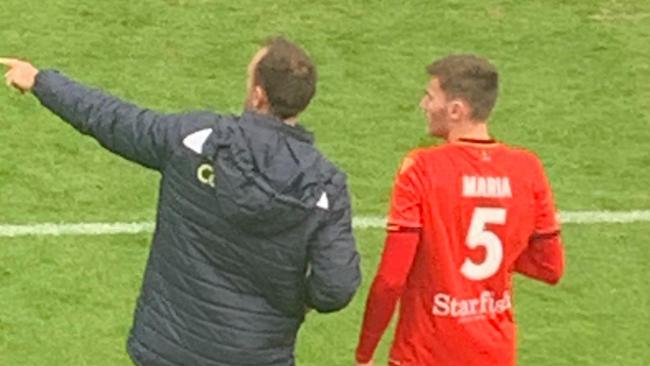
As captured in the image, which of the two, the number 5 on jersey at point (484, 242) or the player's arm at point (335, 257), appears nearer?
the player's arm at point (335, 257)

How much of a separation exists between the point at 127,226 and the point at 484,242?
3375mm

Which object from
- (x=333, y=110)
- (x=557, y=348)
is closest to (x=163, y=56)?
(x=333, y=110)

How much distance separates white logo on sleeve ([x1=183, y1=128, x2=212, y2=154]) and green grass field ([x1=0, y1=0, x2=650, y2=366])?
234 cm

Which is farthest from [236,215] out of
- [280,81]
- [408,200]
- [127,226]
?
[127,226]

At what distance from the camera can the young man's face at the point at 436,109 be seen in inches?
193

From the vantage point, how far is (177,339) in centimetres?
479

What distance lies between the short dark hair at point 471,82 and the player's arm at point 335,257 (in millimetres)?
455

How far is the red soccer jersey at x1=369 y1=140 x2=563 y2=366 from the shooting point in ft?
15.7

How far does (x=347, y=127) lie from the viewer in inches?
357

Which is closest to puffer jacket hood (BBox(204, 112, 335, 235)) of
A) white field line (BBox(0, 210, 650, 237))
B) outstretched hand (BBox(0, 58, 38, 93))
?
outstretched hand (BBox(0, 58, 38, 93))

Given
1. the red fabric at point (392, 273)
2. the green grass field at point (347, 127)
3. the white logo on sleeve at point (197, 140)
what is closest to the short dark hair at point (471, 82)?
the red fabric at point (392, 273)

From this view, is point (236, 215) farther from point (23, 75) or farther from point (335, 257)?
point (23, 75)

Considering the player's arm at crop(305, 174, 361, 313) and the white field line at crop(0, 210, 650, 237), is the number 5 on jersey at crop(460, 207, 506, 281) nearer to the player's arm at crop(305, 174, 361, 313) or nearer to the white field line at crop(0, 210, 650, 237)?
the player's arm at crop(305, 174, 361, 313)

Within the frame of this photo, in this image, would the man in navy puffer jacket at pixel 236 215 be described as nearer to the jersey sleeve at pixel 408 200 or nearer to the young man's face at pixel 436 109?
the jersey sleeve at pixel 408 200
